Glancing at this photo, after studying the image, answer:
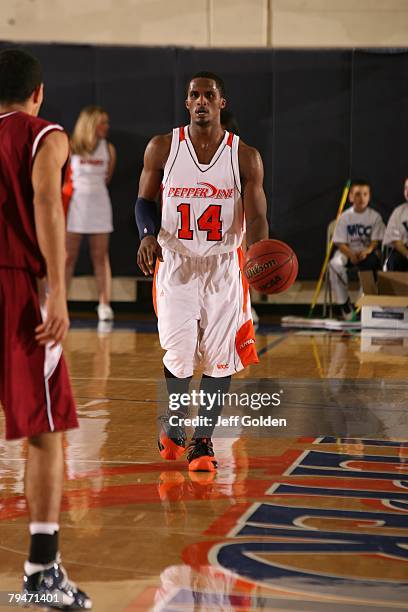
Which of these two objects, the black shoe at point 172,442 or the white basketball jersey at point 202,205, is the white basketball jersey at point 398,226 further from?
the black shoe at point 172,442

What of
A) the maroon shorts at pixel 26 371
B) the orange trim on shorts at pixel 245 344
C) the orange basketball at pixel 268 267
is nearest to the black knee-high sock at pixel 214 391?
the orange trim on shorts at pixel 245 344

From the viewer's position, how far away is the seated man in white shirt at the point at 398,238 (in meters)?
9.89

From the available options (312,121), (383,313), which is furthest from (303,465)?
(312,121)

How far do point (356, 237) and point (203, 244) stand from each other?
596 centimetres

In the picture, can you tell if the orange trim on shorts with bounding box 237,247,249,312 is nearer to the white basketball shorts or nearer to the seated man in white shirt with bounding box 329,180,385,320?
the white basketball shorts

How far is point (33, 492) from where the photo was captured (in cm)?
290

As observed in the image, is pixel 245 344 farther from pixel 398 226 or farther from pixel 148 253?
pixel 398 226

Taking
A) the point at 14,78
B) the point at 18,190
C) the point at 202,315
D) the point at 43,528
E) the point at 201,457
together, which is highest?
the point at 14,78

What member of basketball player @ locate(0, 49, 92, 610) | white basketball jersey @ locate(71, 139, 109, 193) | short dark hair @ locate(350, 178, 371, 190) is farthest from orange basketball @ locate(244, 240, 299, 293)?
white basketball jersey @ locate(71, 139, 109, 193)

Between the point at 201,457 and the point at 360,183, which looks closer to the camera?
the point at 201,457

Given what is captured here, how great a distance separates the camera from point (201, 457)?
450 cm

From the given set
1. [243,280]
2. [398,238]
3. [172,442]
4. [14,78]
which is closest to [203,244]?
[243,280]

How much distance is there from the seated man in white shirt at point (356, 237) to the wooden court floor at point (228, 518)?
414cm

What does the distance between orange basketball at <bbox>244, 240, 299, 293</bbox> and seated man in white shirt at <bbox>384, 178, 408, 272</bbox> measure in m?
5.29
